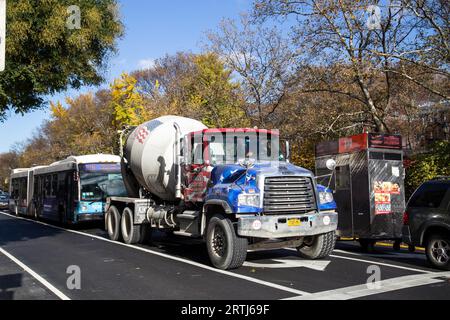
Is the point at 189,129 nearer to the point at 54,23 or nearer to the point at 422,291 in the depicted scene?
the point at 54,23

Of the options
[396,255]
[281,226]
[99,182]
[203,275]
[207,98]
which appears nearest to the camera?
[203,275]

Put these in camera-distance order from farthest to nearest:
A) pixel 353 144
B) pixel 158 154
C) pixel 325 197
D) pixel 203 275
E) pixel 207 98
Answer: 1. pixel 207 98
2. pixel 158 154
3. pixel 353 144
4. pixel 325 197
5. pixel 203 275

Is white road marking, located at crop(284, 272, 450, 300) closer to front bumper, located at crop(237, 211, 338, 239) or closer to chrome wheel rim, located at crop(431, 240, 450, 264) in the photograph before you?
chrome wheel rim, located at crop(431, 240, 450, 264)

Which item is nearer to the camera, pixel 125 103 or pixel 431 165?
pixel 431 165

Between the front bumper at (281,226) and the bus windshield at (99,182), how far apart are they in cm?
1162

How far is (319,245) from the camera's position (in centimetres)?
1021

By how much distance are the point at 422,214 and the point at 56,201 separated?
16.8 meters

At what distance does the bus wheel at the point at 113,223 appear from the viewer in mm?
14914

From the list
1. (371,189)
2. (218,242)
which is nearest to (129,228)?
(218,242)

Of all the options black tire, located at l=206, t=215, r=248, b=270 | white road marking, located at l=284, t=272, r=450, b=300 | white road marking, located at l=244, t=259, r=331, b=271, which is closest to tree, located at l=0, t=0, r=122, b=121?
black tire, located at l=206, t=215, r=248, b=270

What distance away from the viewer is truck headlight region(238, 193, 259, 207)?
29.4 feet

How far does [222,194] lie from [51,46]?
18.5 ft

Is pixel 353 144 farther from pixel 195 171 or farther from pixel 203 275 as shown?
pixel 203 275

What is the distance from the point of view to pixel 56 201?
21844 millimetres
